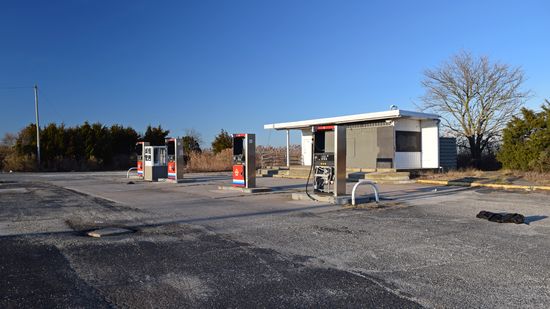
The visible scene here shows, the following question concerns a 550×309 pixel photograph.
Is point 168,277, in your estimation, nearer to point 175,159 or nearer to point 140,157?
point 175,159

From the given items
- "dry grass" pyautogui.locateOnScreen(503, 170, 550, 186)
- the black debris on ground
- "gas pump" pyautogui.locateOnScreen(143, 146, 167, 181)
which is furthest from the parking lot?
"gas pump" pyautogui.locateOnScreen(143, 146, 167, 181)

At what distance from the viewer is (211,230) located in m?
8.48

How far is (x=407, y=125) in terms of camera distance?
79.6ft

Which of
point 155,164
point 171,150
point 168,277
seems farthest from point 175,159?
point 168,277

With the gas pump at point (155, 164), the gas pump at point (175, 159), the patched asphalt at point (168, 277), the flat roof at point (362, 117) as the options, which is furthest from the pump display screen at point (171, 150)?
the patched asphalt at point (168, 277)

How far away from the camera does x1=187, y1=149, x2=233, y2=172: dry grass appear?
35.2 m

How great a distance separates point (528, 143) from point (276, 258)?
17.9 metres

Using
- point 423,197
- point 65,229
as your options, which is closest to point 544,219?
point 423,197

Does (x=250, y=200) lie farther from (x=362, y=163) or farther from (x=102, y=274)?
(x=362, y=163)

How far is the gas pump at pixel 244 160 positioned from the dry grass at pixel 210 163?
18.2m

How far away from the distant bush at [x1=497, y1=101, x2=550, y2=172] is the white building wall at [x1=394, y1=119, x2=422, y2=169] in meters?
4.30

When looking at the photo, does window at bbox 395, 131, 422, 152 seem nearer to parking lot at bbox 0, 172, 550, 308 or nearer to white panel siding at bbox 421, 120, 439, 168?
white panel siding at bbox 421, 120, 439, 168

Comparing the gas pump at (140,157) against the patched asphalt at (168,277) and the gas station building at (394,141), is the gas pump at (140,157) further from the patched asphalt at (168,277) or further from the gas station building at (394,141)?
the patched asphalt at (168,277)

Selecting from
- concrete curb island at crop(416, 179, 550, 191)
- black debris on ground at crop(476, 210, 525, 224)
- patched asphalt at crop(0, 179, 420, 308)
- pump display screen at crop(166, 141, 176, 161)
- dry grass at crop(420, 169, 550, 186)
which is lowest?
patched asphalt at crop(0, 179, 420, 308)
